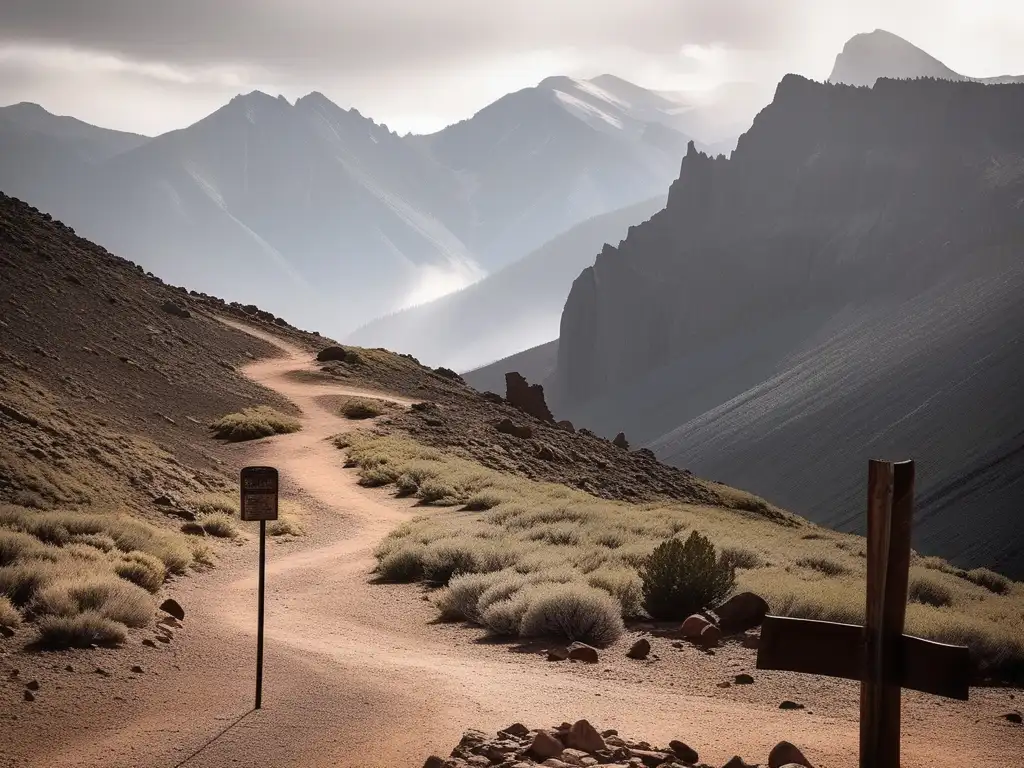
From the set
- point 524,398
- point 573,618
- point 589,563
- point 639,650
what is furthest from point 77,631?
point 524,398

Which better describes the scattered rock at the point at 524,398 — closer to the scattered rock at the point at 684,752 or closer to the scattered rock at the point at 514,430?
the scattered rock at the point at 514,430

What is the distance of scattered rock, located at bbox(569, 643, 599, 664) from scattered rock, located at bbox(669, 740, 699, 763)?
12.9ft

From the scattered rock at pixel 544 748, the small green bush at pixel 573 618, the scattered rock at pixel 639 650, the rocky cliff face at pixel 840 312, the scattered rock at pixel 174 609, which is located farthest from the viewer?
the rocky cliff face at pixel 840 312

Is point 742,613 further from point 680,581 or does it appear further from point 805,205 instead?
point 805,205

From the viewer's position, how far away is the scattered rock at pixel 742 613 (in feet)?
46.1

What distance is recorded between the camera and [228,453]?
3484 centimetres

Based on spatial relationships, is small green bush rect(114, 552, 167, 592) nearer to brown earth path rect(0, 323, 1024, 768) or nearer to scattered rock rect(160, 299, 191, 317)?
brown earth path rect(0, 323, 1024, 768)

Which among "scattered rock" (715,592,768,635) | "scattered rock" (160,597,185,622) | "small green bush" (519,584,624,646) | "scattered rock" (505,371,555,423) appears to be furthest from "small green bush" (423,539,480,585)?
"scattered rock" (505,371,555,423)

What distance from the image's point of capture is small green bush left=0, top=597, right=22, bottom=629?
11.2m

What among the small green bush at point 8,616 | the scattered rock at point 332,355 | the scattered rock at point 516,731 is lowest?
the scattered rock at point 516,731

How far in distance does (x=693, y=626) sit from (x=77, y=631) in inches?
293

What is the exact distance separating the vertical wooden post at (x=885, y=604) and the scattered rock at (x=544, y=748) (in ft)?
7.83

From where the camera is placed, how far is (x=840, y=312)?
536 feet

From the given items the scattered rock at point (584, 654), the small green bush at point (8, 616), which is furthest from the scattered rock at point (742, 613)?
the small green bush at point (8, 616)
